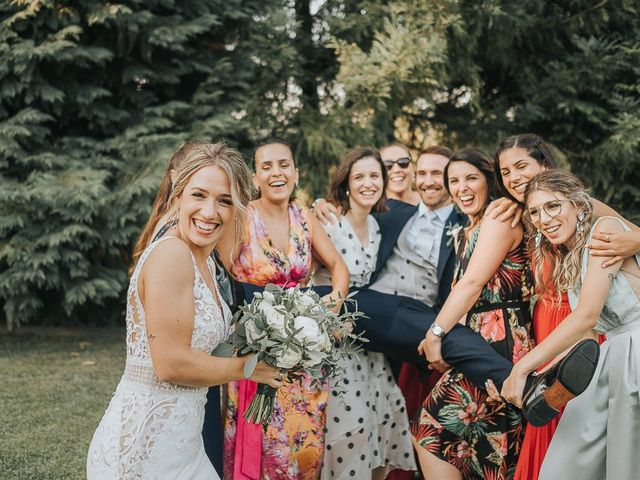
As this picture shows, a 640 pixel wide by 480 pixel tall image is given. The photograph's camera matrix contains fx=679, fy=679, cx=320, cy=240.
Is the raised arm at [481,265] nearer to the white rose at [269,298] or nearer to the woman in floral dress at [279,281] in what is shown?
the woman in floral dress at [279,281]

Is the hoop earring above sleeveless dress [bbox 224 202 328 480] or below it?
above

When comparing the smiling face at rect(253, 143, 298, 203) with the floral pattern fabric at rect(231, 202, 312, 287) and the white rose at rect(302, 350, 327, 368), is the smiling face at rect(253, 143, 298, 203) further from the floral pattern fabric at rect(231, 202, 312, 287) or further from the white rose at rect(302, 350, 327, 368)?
the white rose at rect(302, 350, 327, 368)

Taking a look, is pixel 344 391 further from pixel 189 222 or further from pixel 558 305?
pixel 189 222

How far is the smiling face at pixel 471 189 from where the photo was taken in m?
3.96

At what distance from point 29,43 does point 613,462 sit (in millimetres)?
8391

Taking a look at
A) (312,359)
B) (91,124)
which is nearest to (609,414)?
(312,359)

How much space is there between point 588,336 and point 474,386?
25.8 inches

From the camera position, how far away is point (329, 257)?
14.0 feet

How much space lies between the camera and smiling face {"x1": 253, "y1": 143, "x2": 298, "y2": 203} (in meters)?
4.21

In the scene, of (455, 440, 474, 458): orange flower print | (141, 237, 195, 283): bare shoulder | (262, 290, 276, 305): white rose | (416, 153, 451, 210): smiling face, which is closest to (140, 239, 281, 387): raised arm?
(141, 237, 195, 283): bare shoulder

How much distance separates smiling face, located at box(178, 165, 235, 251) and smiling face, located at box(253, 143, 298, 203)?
158 centimetres

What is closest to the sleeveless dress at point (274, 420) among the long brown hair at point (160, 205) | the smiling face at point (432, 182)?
the long brown hair at point (160, 205)

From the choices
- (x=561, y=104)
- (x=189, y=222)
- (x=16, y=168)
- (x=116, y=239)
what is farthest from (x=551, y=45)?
(x=189, y=222)

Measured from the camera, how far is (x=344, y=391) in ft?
13.5
